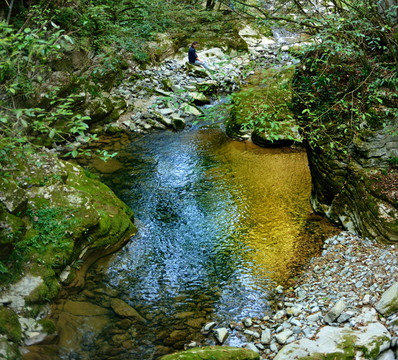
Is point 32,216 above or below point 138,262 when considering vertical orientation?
above

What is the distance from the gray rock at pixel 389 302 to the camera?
17.7ft

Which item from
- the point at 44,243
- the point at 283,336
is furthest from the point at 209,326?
the point at 44,243

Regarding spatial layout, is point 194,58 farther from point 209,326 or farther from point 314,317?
point 314,317

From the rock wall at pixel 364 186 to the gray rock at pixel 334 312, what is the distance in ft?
7.43

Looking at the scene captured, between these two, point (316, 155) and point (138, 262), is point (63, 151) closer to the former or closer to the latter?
point (138, 262)

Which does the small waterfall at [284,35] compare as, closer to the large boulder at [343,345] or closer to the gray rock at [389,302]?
the gray rock at [389,302]

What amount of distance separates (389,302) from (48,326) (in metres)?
5.78

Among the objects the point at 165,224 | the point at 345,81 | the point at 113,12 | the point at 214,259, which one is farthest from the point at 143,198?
the point at 113,12

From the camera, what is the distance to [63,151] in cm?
1273

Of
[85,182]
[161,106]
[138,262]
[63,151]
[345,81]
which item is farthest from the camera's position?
[161,106]

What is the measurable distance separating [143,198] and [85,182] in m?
1.88

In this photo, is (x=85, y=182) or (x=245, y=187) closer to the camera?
(x=85, y=182)

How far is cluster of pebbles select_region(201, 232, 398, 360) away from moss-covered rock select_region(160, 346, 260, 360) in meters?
0.52

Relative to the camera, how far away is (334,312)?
5.73 meters
